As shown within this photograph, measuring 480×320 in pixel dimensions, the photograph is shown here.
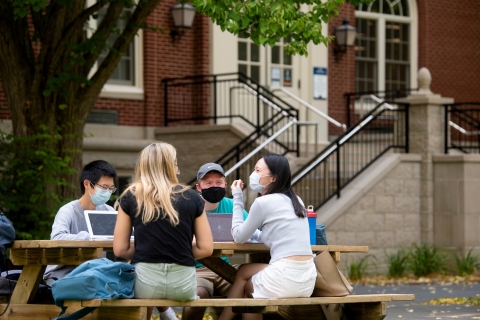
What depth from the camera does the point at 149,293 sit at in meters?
6.85

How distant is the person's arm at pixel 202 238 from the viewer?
274 inches

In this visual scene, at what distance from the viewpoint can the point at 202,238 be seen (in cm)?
700

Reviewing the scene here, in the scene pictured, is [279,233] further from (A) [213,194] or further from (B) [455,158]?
(B) [455,158]

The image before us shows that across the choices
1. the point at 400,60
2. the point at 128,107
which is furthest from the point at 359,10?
the point at 128,107

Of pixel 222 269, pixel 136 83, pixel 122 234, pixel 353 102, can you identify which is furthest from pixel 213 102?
pixel 122 234

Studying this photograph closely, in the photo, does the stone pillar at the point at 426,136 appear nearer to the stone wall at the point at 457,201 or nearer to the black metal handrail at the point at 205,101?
the stone wall at the point at 457,201

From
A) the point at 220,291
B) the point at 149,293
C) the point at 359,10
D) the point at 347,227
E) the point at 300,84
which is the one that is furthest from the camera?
the point at 359,10

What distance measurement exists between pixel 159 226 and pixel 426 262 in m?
9.74

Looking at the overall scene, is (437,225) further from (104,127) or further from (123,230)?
(123,230)

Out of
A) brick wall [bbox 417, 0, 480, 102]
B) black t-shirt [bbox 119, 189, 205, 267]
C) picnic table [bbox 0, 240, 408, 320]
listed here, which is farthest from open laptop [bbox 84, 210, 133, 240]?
brick wall [bbox 417, 0, 480, 102]

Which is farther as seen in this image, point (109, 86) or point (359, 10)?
point (359, 10)

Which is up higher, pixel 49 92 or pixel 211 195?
pixel 49 92

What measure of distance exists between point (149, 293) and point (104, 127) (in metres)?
10.8

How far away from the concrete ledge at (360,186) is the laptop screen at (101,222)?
25.6 ft
